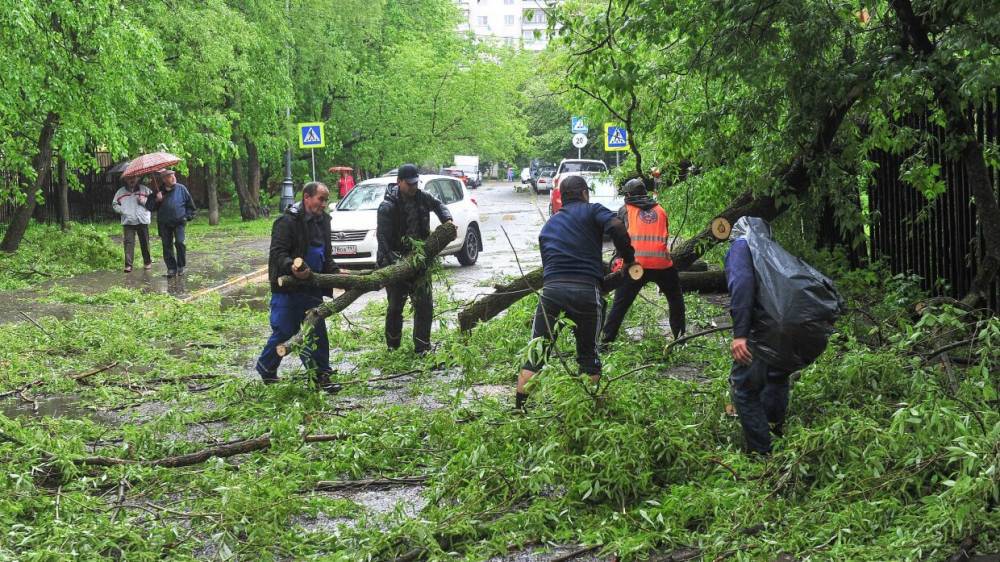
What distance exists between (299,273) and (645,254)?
3.21 metres

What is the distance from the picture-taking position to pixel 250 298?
15.5 meters

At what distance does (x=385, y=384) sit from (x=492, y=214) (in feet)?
89.7

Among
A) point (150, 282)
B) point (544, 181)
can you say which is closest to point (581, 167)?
point (544, 181)

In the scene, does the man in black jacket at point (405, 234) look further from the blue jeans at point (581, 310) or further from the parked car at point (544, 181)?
the parked car at point (544, 181)

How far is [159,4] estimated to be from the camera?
2325 cm

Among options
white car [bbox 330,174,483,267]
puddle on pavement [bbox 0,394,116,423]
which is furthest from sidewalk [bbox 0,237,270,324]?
puddle on pavement [bbox 0,394,116,423]

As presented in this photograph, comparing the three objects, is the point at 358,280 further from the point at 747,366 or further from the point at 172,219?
the point at 172,219

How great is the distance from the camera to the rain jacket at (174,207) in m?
17.0

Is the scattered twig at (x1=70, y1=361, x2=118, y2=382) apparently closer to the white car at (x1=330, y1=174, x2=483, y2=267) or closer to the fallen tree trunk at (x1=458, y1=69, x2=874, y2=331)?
the fallen tree trunk at (x1=458, y1=69, x2=874, y2=331)

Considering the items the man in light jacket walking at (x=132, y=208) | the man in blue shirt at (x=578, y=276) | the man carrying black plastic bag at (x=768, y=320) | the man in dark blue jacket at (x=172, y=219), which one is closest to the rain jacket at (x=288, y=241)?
the man in blue shirt at (x=578, y=276)

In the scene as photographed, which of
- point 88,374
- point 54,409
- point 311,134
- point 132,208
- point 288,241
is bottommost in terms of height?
point 54,409

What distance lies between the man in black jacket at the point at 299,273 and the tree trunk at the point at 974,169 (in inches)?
185

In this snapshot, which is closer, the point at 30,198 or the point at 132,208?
the point at 132,208

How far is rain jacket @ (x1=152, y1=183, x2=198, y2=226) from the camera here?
16953mm
